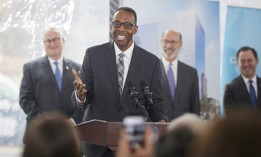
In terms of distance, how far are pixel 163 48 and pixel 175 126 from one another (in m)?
4.92

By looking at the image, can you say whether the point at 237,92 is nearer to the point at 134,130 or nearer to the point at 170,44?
the point at 170,44

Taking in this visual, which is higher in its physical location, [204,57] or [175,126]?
[204,57]

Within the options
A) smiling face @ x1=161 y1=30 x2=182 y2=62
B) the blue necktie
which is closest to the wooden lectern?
the blue necktie

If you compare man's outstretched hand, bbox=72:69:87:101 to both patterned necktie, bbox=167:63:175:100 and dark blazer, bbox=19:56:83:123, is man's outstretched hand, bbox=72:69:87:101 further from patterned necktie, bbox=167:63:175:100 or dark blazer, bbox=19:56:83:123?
patterned necktie, bbox=167:63:175:100

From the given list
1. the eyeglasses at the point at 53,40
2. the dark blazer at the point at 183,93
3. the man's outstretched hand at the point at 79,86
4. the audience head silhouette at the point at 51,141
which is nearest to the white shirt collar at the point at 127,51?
the man's outstretched hand at the point at 79,86

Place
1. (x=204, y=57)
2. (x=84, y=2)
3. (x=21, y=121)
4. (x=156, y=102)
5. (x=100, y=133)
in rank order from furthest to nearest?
(x=204, y=57) → (x=84, y=2) → (x=21, y=121) → (x=156, y=102) → (x=100, y=133)

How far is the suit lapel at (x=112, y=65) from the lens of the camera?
4.67 meters

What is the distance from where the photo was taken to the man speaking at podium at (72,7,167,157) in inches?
177

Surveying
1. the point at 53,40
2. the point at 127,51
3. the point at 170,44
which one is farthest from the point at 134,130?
the point at 170,44

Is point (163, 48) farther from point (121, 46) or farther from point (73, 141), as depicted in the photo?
point (73, 141)

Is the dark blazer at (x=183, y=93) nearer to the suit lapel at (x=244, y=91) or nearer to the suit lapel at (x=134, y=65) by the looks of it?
the suit lapel at (x=244, y=91)

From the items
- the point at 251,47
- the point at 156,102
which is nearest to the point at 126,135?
the point at 156,102

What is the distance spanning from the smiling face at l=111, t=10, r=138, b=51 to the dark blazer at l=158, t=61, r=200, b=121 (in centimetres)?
180

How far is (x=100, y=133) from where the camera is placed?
362cm
